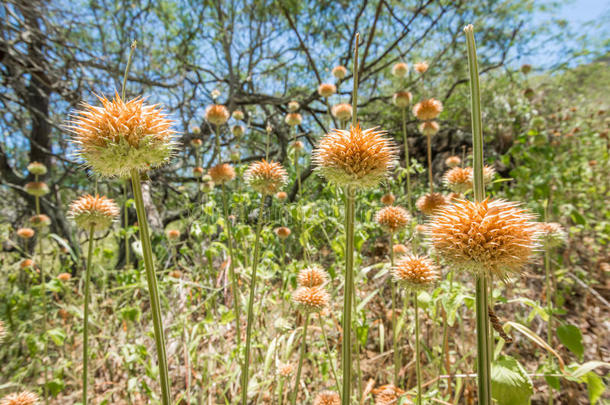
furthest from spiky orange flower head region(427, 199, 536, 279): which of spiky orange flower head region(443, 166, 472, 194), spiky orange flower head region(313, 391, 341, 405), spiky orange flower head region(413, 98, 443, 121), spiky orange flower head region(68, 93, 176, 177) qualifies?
spiky orange flower head region(413, 98, 443, 121)

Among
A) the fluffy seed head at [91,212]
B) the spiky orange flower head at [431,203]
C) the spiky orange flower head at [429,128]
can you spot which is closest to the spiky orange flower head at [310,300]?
the spiky orange flower head at [431,203]

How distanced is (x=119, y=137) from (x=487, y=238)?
2.44 ft

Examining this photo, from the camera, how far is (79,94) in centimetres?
346

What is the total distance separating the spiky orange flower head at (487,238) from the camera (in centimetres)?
49

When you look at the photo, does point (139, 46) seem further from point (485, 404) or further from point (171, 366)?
point (485, 404)

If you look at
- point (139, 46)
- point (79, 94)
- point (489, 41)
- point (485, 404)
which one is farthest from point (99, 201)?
point (489, 41)

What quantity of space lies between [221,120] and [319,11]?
4015 mm

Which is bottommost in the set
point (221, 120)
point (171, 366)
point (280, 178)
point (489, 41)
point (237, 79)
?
point (171, 366)

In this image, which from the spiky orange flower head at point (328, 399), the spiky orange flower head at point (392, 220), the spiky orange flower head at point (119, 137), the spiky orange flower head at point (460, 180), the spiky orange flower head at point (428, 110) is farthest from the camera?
the spiky orange flower head at point (428, 110)

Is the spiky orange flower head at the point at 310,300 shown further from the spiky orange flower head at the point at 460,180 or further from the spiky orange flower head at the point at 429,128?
the spiky orange flower head at the point at 429,128

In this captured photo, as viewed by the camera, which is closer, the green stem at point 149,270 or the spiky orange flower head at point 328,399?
the green stem at point 149,270

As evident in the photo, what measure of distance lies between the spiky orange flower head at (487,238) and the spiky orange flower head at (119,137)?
2.03ft

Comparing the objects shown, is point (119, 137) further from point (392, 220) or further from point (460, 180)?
point (460, 180)

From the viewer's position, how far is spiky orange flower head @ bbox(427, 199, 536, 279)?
19.3 inches
